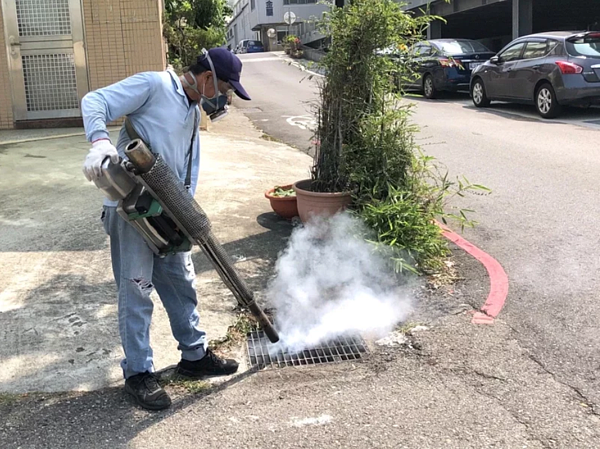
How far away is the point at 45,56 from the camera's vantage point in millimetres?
9930

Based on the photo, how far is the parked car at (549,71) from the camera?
11.1 metres

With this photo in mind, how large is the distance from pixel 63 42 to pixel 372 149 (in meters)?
6.91

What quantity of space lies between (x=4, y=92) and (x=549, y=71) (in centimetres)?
949

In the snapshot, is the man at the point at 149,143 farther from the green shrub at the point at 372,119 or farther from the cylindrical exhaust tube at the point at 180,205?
the green shrub at the point at 372,119

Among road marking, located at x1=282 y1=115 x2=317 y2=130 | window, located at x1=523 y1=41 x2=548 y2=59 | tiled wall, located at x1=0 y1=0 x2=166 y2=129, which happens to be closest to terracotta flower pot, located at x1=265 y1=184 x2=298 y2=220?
tiled wall, located at x1=0 y1=0 x2=166 y2=129

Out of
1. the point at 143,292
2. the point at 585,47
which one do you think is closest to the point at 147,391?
the point at 143,292

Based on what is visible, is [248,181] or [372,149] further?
[248,181]

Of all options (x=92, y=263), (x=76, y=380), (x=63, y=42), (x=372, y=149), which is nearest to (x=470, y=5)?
(x=63, y=42)

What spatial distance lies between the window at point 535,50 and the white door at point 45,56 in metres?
8.41

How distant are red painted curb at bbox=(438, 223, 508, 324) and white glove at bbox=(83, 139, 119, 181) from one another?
2421 mm

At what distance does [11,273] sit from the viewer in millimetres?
4465

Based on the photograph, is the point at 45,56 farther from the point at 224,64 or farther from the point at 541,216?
the point at 224,64

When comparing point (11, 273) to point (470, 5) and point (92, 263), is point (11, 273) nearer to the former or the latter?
point (92, 263)

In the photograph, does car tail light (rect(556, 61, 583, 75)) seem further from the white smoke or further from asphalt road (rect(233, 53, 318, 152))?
the white smoke
